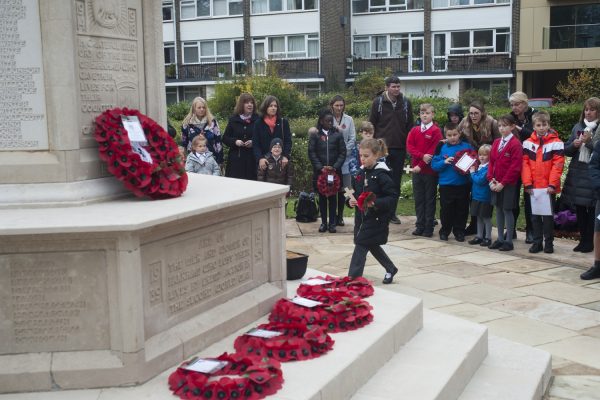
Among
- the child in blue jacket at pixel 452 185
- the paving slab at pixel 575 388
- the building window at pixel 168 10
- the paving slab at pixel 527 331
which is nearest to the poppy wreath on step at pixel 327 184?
the child in blue jacket at pixel 452 185

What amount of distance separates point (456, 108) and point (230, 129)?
10.6 ft

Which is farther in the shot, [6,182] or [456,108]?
[456,108]

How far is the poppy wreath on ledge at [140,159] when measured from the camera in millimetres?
4699

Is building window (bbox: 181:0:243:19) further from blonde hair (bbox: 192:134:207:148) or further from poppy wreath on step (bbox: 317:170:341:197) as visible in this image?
blonde hair (bbox: 192:134:207:148)

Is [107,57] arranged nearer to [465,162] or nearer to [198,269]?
[198,269]

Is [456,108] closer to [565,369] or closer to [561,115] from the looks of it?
[565,369]

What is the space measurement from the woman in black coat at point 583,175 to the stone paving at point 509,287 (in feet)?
1.11

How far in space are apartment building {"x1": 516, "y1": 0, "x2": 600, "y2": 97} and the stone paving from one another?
23579 millimetres

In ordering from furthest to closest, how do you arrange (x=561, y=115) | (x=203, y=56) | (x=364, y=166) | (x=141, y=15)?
(x=203, y=56), (x=561, y=115), (x=364, y=166), (x=141, y=15)

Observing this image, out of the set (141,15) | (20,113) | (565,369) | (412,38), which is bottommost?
(565,369)

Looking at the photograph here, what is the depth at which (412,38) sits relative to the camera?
37062 mm

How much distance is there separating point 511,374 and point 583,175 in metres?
4.37

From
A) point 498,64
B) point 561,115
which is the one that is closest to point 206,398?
point 561,115

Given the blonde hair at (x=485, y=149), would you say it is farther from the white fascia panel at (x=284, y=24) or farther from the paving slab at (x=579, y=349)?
the white fascia panel at (x=284, y=24)
